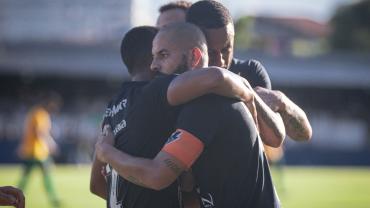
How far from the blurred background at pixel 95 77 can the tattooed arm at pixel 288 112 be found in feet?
92.9

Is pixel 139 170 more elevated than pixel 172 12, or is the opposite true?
pixel 172 12

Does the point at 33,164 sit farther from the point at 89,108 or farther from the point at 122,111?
the point at 89,108

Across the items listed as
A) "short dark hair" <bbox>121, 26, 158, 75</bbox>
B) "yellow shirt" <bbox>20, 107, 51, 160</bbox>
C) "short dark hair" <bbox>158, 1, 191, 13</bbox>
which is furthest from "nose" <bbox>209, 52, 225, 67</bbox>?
"yellow shirt" <bbox>20, 107, 51, 160</bbox>

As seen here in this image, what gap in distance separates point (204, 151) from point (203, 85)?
32 cm

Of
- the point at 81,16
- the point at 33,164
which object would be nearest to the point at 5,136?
the point at 81,16

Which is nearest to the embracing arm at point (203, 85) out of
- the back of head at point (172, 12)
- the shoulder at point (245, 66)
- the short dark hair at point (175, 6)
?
the shoulder at point (245, 66)

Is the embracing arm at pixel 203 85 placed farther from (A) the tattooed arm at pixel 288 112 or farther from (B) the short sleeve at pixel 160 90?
(A) the tattooed arm at pixel 288 112

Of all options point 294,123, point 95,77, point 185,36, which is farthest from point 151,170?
point 95,77

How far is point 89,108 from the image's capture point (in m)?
44.0

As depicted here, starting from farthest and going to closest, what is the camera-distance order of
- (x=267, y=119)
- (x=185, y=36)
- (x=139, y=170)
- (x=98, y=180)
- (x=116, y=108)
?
1. (x=98, y=180)
2. (x=116, y=108)
3. (x=267, y=119)
4. (x=185, y=36)
5. (x=139, y=170)

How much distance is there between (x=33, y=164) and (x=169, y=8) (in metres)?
11.2

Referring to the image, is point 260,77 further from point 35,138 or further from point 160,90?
point 35,138

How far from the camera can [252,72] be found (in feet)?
17.3

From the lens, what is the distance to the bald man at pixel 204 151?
13.3 ft
